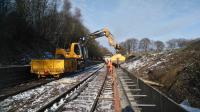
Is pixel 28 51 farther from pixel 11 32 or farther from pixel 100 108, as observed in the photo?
pixel 100 108

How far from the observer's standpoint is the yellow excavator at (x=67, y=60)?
24.3 m

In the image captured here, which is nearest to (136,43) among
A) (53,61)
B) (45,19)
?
(45,19)

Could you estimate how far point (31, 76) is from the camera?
82.8ft

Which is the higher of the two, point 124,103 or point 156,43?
point 156,43

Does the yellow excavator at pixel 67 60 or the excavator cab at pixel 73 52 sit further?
the excavator cab at pixel 73 52

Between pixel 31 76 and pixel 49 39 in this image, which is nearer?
pixel 31 76

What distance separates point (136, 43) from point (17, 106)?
93917mm

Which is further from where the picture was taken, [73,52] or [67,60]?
[73,52]

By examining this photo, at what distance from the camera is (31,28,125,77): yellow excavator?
79.6 ft

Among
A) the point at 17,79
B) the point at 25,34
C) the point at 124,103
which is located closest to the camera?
the point at 124,103

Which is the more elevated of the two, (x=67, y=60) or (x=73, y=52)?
(x=73, y=52)

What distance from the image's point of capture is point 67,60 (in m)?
26.6

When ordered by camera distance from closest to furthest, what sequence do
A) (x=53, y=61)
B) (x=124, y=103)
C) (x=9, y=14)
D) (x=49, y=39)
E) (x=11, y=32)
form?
1. (x=124, y=103)
2. (x=53, y=61)
3. (x=11, y=32)
4. (x=9, y=14)
5. (x=49, y=39)

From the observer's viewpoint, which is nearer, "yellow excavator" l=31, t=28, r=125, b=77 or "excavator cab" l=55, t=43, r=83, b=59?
"yellow excavator" l=31, t=28, r=125, b=77
